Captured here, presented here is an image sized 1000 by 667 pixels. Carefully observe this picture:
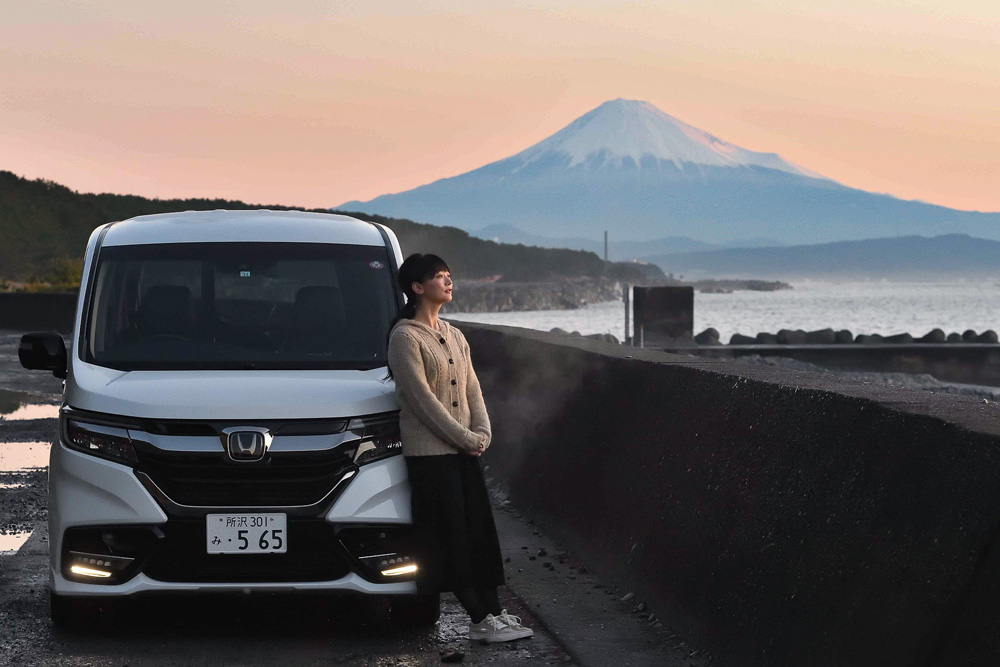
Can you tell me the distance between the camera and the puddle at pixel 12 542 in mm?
8633

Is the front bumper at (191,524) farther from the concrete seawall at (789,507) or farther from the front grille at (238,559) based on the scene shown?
the concrete seawall at (789,507)

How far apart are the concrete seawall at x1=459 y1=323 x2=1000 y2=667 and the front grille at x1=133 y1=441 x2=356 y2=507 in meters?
1.74

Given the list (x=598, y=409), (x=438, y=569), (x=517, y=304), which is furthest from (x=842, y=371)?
(x=517, y=304)

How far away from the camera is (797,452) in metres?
5.36

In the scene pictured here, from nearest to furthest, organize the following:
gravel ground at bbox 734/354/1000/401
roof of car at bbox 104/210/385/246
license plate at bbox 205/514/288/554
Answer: license plate at bbox 205/514/288/554
roof of car at bbox 104/210/385/246
gravel ground at bbox 734/354/1000/401

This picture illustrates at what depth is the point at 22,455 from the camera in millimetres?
13461

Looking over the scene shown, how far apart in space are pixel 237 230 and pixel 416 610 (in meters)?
2.20

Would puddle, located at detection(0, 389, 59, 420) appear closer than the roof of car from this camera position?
No

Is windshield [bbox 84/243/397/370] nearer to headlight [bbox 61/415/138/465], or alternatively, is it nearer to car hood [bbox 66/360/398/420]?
car hood [bbox 66/360/398/420]

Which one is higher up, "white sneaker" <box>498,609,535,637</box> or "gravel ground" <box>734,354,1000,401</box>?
"white sneaker" <box>498,609,535,637</box>

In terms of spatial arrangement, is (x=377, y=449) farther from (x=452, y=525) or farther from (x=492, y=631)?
(x=492, y=631)

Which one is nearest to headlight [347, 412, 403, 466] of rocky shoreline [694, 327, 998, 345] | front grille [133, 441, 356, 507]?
front grille [133, 441, 356, 507]

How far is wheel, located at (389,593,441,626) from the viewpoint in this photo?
6.57 m

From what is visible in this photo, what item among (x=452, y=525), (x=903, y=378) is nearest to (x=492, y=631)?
(x=452, y=525)
